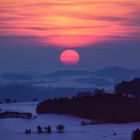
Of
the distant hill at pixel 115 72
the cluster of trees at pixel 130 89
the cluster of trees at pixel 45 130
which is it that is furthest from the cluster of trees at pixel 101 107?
the distant hill at pixel 115 72

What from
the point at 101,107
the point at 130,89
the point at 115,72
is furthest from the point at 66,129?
the point at 115,72

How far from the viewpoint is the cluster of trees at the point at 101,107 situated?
2230cm

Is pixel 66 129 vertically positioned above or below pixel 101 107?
below

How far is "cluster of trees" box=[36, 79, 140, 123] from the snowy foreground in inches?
27.1

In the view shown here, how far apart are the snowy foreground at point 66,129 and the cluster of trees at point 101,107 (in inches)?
27.1

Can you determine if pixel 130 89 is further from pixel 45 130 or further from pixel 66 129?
pixel 45 130

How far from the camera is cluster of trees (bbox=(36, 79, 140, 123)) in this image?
22297 millimetres

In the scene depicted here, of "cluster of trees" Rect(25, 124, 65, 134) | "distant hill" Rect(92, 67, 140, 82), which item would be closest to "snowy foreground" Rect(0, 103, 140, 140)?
"cluster of trees" Rect(25, 124, 65, 134)

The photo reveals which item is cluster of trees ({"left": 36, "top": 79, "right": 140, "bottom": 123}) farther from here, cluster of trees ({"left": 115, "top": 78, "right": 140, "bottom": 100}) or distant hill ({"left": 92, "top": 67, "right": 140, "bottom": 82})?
distant hill ({"left": 92, "top": 67, "right": 140, "bottom": 82})

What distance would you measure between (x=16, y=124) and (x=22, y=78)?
4627cm

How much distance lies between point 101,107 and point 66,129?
4.31 metres

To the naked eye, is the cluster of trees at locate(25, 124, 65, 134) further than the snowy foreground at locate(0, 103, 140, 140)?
Yes

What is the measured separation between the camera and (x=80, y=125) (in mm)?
20469

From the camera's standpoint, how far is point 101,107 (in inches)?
909
